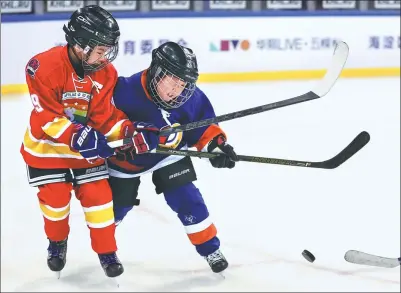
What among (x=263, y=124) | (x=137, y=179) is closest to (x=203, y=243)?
(x=137, y=179)

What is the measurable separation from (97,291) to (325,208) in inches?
50.3

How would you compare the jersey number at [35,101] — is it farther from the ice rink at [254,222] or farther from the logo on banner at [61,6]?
the logo on banner at [61,6]

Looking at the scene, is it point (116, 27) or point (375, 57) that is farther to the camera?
point (375, 57)

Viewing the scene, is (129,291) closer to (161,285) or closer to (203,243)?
(161,285)

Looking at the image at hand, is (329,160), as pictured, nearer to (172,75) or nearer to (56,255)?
(172,75)

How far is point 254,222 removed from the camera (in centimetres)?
246

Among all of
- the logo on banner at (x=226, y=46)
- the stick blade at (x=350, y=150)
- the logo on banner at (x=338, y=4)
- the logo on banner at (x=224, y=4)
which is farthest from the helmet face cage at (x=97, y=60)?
the logo on banner at (x=338, y=4)

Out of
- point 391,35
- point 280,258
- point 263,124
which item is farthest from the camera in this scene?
point 391,35

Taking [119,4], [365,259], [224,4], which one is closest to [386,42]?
[224,4]

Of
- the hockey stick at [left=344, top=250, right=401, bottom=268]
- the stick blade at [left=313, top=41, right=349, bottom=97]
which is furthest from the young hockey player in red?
the hockey stick at [left=344, top=250, right=401, bottom=268]

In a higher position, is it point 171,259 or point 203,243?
point 203,243

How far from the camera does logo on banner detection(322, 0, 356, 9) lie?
4.25 meters

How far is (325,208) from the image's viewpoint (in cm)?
272

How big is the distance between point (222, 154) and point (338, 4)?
3.38 metres
